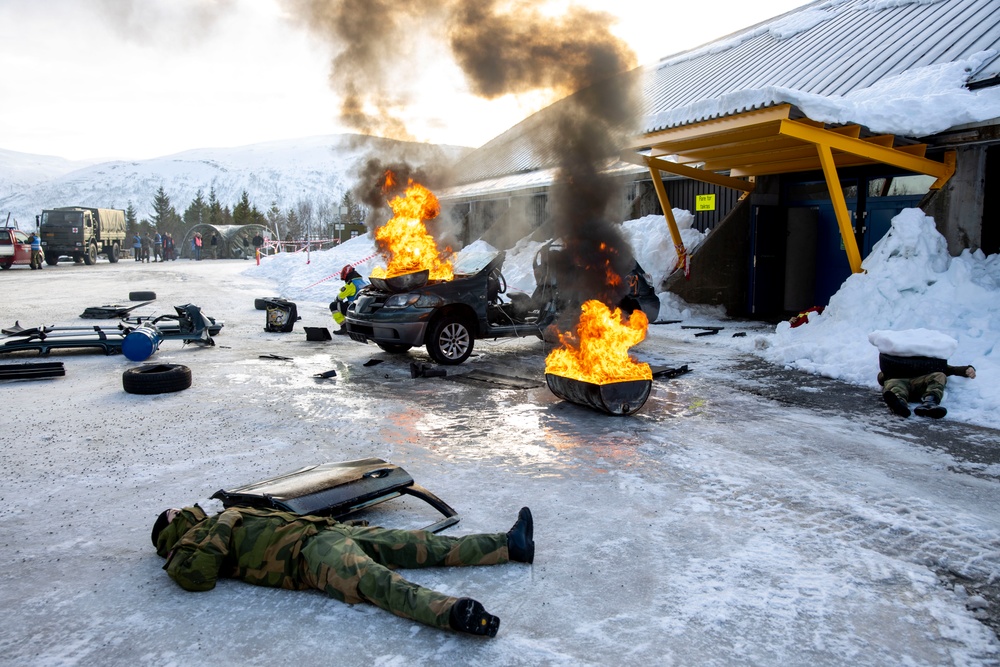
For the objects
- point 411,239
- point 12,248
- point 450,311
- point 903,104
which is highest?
point 903,104

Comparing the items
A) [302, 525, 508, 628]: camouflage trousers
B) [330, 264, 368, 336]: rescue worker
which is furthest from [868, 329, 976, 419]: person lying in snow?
[330, 264, 368, 336]: rescue worker

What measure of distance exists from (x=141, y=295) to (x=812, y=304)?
17014mm

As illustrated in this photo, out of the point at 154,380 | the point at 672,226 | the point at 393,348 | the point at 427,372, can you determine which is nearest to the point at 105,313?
the point at 393,348

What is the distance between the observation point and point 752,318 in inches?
606

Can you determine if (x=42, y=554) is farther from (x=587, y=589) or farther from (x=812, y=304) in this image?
(x=812, y=304)

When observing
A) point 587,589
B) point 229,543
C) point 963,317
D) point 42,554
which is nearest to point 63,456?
point 42,554

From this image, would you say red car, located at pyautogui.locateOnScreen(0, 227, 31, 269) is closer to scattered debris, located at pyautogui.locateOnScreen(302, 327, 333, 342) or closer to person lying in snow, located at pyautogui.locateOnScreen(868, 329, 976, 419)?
scattered debris, located at pyautogui.locateOnScreen(302, 327, 333, 342)

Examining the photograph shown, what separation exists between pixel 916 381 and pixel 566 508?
5051mm

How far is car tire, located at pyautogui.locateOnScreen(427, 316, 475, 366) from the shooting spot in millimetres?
9914

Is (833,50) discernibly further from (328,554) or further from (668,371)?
(328,554)

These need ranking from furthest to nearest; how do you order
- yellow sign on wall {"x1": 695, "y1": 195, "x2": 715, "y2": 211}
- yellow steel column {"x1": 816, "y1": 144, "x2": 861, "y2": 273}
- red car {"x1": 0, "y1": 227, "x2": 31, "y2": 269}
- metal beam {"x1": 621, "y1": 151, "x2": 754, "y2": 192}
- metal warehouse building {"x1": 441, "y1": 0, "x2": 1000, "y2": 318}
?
red car {"x1": 0, "y1": 227, "x2": 31, "y2": 269} < yellow sign on wall {"x1": 695, "y1": 195, "x2": 715, "y2": 211} < metal beam {"x1": 621, "y1": 151, "x2": 754, "y2": 192} < yellow steel column {"x1": 816, "y1": 144, "x2": 861, "y2": 273} < metal warehouse building {"x1": 441, "y1": 0, "x2": 1000, "y2": 318}

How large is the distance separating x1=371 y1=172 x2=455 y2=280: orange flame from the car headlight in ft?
1.13

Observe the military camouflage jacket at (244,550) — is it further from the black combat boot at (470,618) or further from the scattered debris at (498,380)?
the scattered debris at (498,380)

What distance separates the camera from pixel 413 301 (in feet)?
32.0
